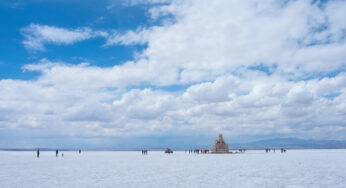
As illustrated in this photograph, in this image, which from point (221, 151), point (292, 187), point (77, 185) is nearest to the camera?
point (292, 187)

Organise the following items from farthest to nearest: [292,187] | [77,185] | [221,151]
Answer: [221,151], [77,185], [292,187]

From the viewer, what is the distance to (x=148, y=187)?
21781mm

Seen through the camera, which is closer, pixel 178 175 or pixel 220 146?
pixel 178 175

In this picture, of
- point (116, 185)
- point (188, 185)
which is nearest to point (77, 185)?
point (116, 185)

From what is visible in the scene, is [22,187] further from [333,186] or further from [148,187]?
[333,186]

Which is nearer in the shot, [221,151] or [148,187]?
[148,187]

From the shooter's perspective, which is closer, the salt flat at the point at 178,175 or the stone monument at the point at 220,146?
the salt flat at the point at 178,175

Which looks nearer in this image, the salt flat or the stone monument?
the salt flat

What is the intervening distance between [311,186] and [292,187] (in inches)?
57.3

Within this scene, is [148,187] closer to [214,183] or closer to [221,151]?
[214,183]

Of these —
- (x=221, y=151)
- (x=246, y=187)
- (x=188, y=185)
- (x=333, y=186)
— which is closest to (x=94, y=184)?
(x=188, y=185)

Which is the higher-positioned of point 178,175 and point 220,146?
point 178,175

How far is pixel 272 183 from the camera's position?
23500mm

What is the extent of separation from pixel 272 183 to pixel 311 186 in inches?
105
